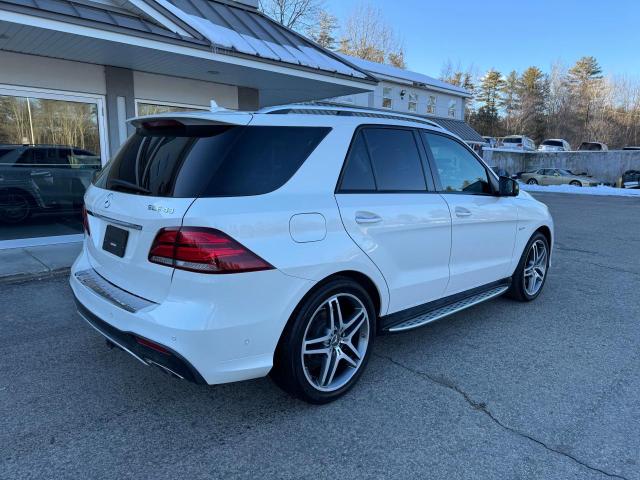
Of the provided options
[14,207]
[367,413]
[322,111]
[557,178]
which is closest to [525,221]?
[322,111]

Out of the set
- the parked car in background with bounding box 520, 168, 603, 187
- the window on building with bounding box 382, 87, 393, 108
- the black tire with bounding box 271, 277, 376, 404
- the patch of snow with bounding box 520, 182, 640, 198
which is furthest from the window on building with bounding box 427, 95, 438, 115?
the black tire with bounding box 271, 277, 376, 404

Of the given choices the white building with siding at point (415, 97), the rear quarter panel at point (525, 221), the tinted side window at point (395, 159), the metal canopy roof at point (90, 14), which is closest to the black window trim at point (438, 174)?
the tinted side window at point (395, 159)

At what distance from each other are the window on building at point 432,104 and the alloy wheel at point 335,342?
28.2m

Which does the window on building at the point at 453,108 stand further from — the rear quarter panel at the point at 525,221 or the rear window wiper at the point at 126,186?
the rear window wiper at the point at 126,186

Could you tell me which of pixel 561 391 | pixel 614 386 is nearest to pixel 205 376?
pixel 561 391

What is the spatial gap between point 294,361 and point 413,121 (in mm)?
2225

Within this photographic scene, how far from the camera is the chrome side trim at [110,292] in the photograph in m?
2.63

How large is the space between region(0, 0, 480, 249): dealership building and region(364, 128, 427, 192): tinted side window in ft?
15.4

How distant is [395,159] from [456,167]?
882 millimetres

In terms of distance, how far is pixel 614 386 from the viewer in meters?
3.32

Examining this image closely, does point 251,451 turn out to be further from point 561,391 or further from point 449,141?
point 449,141

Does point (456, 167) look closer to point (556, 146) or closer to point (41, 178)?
point (41, 178)

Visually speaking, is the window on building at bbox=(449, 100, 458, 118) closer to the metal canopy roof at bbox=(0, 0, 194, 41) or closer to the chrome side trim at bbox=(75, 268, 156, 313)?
the metal canopy roof at bbox=(0, 0, 194, 41)

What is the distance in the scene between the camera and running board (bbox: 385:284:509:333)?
11.4 ft
